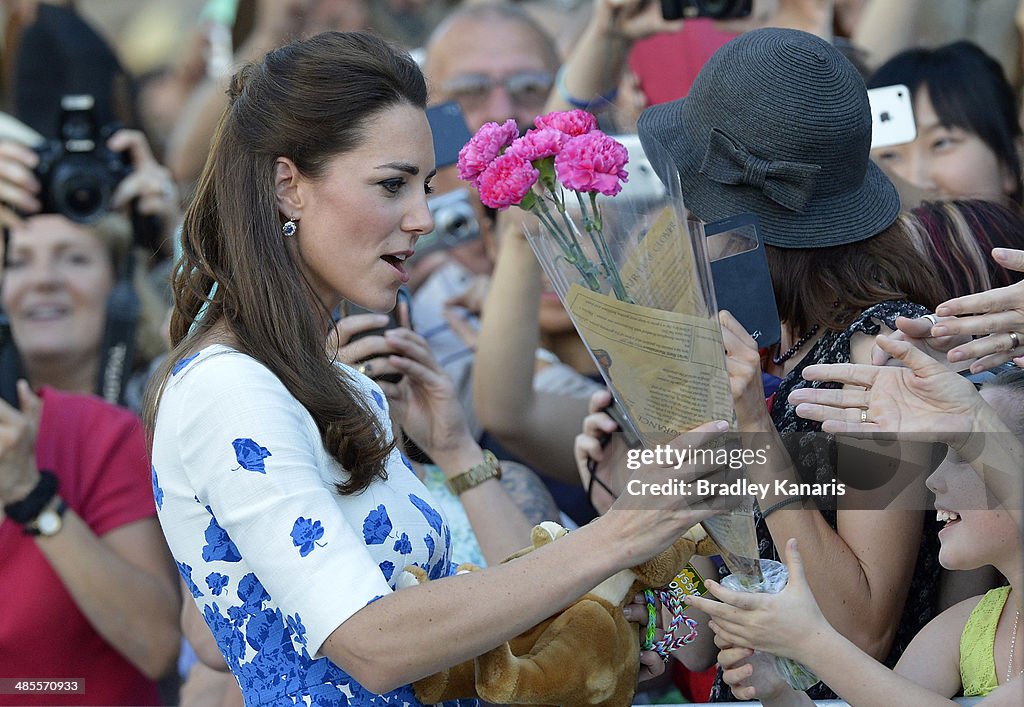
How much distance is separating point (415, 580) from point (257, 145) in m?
0.65

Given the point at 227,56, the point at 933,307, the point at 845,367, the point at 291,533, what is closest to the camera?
the point at 291,533

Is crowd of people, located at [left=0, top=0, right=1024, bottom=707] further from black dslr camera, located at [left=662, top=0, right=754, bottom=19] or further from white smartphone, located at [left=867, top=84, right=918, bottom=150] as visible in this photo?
black dslr camera, located at [left=662, top=0, right=754, bottom=19]

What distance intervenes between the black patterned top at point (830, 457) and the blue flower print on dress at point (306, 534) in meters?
0.69

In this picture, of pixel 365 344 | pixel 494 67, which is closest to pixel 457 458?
pixel 365 344

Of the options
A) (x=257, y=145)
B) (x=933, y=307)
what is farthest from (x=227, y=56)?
(x=933, y=307)

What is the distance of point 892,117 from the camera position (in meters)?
2.59

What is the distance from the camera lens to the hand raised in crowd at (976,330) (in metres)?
1.68

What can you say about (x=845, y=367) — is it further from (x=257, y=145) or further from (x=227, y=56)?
(x=227, y=56)

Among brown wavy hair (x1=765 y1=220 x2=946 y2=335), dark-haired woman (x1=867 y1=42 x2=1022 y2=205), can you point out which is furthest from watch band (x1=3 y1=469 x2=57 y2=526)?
dark-haired woman (x1=867 y1=42 x2=1022 y2=205)

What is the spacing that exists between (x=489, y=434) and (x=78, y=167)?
142 centimetres

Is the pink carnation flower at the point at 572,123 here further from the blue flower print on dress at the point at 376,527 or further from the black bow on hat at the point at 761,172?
the blue flower print on dress at the point at 376,527

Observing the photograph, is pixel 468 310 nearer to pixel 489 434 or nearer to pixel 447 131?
pixel 489 434

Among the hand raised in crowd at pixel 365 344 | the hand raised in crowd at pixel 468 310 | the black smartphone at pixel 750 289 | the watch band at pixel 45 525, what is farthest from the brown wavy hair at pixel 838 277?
the watch band at pixel 45 525

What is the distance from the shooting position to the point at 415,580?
65.2 inches
